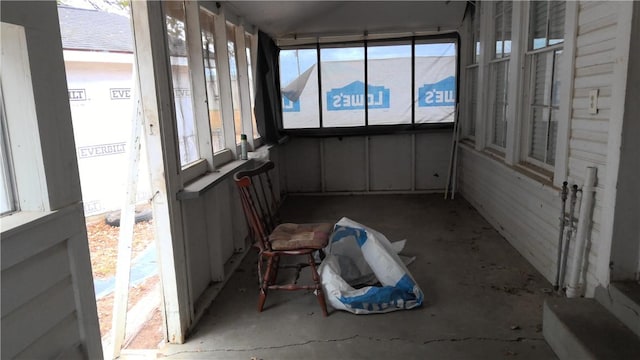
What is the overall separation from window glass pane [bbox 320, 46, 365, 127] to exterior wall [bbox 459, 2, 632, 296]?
8.92ft

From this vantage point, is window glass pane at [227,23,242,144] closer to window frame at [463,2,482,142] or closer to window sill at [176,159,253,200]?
window sill at [176,159,253,200]

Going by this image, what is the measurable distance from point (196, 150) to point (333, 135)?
2.91 m

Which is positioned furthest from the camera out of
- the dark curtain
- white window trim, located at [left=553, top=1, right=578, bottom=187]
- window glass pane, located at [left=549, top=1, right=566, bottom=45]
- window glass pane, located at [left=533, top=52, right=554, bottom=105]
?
the dark curtain

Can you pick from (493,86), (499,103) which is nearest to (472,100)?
(493,86)

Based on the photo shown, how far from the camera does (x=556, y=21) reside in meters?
2.89

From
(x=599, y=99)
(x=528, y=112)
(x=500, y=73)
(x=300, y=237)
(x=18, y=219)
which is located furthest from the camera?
(x=500, y=73)

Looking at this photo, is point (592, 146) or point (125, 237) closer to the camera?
point (592, 146)

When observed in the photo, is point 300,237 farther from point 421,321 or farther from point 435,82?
point 435,82

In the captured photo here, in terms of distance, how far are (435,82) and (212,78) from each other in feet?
10.7

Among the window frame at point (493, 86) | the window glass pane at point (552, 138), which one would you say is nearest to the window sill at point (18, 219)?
the window glass pane at point (552, 138)

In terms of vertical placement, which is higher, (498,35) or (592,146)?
(498,35)

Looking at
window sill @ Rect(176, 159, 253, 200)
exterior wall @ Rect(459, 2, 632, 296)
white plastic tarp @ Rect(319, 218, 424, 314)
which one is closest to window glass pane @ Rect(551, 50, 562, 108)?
exterior wall @ Rect(459, 2, 632, 296)

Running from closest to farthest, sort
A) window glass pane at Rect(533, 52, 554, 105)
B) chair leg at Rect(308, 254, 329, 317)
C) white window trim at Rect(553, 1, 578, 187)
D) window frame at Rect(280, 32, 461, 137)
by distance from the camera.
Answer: white window trim at Rect(553, 1, 578, 187) → chair leg at Rect(308, 254, 329, 317) → window glass pane at Rect(533, 52, 554, 105) → window frame at Rect(280, 32, 461, 137)

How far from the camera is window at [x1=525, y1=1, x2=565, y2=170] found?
2.91 m
